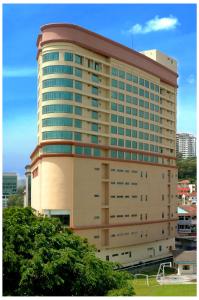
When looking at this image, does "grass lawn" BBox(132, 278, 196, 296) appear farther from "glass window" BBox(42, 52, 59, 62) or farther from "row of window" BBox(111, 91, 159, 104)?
"glass window" BBox(42, 52, 59, 62)

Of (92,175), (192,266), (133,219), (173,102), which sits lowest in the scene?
(192,266)

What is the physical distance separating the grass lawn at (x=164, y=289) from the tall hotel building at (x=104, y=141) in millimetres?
4806

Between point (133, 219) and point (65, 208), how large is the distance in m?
6.53

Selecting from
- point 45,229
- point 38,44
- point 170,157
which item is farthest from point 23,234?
point 170,157

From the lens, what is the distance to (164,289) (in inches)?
797

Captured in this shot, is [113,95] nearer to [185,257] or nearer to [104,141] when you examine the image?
[104,141]

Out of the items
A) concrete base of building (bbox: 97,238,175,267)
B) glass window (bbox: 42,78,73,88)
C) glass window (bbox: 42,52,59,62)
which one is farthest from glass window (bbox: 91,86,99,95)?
concrete base of building (bbox: 97,238,175,267)

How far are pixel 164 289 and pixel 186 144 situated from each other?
5492 cm

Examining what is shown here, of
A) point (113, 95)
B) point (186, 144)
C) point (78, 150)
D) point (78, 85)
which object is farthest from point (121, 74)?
point (186, 144)

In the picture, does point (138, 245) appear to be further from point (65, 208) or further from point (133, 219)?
point (65, 208)

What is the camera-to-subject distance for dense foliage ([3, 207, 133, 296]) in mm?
10164

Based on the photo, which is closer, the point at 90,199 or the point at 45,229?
the point at 45,229

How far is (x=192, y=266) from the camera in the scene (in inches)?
1028

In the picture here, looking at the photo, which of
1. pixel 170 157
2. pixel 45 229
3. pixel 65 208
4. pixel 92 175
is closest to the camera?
pixel 45 229
